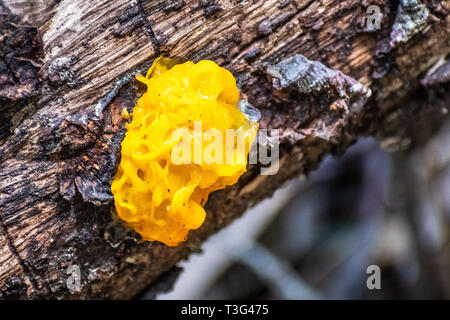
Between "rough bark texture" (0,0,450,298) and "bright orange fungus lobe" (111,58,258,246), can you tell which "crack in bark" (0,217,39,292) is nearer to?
"rough bark texture" (0,0,450,298)

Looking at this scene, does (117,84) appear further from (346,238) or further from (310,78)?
(346,238)

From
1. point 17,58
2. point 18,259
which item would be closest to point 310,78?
point 17,58

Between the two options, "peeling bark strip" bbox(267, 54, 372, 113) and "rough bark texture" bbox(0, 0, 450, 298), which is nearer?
"rough bark texture" bbox(0, 0, 450, 298)

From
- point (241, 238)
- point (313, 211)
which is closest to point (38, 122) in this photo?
point (241, 238)

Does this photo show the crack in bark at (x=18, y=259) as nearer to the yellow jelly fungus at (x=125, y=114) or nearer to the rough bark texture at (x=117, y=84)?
the rough bark texture at (x=117, y=84)

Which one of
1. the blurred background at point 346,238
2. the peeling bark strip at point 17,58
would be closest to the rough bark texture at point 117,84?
the peeling bark strip at point 17,58

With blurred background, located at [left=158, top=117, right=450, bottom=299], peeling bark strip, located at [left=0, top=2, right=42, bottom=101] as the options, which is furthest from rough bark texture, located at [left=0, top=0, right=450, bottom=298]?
blurred background, located at [left=158, top=117, right=450, bottom=299]
